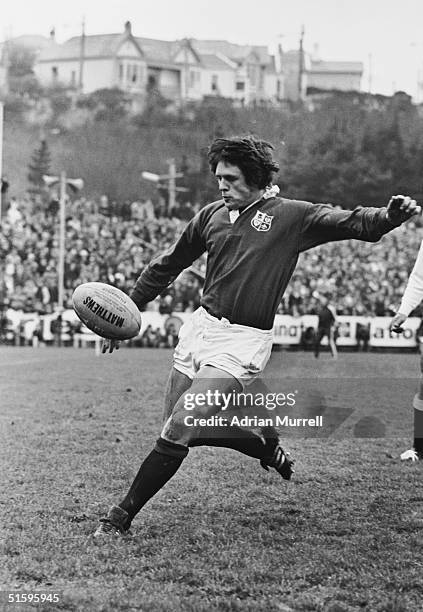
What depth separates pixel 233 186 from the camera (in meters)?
4.62

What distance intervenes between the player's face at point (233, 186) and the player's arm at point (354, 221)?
32 cm

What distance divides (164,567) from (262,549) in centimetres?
54

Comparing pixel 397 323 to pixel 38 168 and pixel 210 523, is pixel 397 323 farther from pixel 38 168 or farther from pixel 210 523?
pixel 38 168

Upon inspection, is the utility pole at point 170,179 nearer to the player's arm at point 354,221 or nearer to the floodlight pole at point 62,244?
the floodlight pole at point 62,244

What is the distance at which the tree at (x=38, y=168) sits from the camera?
81.3 ft

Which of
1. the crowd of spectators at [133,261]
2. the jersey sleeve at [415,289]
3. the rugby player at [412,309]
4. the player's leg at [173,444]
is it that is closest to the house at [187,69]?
the crowd of spectators at [133,261]

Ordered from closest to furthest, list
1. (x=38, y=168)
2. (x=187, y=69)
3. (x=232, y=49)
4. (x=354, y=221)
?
(x=354, y=221) < (x=232, y=49) < (x=187, y=69) < (x=38, y=168)

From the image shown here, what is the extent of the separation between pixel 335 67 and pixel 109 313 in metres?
18.5

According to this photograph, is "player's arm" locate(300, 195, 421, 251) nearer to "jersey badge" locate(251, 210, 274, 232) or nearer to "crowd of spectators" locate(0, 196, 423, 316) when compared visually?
"jersey badge" locate(251, 210, 274, 232)

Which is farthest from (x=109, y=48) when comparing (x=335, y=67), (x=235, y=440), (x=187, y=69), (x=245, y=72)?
(x=235, y=440)

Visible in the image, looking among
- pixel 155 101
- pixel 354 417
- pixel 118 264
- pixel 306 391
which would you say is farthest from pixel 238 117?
pixel 354 417

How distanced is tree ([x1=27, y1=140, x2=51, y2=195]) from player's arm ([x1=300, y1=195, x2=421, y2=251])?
2085 centimetres

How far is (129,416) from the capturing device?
9.15 metres

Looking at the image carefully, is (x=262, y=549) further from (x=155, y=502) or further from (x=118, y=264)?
(x=118, y=264)
